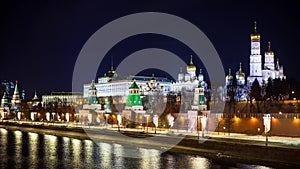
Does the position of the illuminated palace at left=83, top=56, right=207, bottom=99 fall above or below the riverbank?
above

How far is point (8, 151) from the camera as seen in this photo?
24.3 meters

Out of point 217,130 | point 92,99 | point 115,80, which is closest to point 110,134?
point 217,130

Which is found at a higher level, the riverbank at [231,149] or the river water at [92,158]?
the riverbank at [231,149]

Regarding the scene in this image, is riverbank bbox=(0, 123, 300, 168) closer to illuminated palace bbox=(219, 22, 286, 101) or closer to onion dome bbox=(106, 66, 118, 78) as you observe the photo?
illuminated palace bbox=(219, 22, 286, 101)

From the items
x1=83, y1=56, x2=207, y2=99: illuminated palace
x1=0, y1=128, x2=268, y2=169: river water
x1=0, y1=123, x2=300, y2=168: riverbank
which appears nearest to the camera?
x1=0, y1=123, x2=300, y2=168: riverbank

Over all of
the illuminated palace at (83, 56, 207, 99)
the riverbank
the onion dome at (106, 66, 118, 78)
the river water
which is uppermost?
the onion dome at (106, 66, 118, 78)

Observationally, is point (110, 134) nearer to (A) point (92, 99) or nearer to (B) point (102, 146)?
(B) point (102, 146)

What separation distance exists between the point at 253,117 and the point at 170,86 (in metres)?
54.0

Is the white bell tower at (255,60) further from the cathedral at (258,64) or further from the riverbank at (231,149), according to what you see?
the riverbank at (231,149)

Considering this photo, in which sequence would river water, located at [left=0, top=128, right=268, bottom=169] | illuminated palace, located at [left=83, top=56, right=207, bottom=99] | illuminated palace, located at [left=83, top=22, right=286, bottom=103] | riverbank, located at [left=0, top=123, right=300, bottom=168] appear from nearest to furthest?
riverbank, located at [left=0, top=123, right=300, bottom=168] < river water, located at [left=0, top=128, right=268, bottom=169] < illuminated palace, located at [left=83, top=22, right=286, bottom=103] < illuminated palace, located at [left=83, top=56, right=207, bottom=99]

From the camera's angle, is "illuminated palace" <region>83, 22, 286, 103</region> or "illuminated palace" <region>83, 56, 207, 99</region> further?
"illuminated palace" <region>83, 56, 207, 99</region>

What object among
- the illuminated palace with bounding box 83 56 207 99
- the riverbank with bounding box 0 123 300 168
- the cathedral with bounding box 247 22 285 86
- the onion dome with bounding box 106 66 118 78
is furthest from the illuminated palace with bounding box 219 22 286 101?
the riverbank with bounding box 0 123 300 168

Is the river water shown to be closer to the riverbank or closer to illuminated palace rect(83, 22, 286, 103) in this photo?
the riverbank

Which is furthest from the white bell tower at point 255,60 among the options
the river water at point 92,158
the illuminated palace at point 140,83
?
the river water at point 92,158
